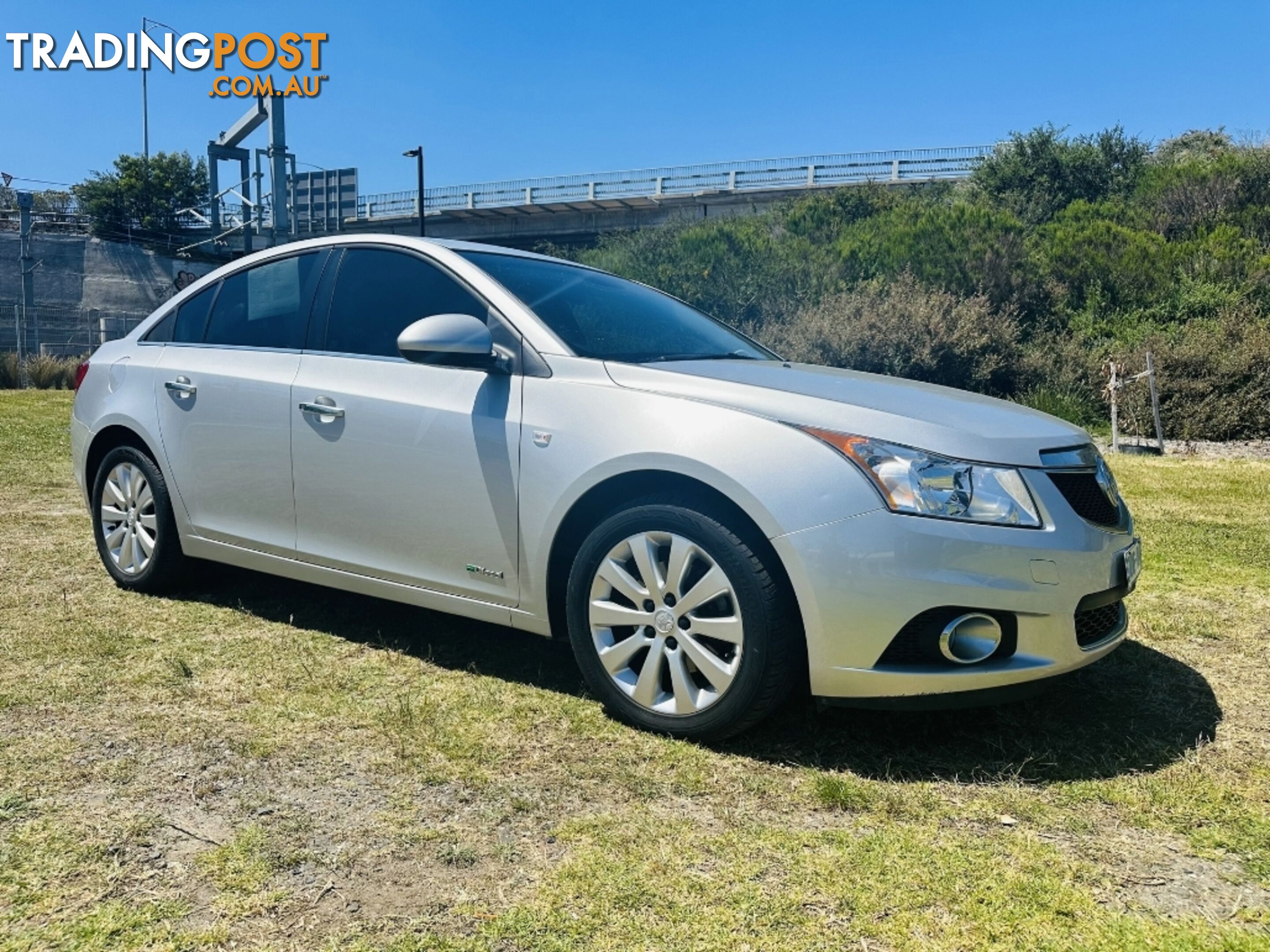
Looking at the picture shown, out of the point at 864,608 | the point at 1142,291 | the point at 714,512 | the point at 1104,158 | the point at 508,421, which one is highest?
the point at 1104,158

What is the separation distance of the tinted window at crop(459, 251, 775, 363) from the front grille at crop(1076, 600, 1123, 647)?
1.63m

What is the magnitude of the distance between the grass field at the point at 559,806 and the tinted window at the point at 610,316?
4.12 ft

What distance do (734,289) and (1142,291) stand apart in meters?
9.89

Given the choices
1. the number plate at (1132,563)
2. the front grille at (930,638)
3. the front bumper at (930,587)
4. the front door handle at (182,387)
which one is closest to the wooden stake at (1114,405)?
the number plate at (1132,563)

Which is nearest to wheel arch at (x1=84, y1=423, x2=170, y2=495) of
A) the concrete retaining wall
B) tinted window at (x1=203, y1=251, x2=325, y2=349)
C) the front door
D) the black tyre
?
the black tyre

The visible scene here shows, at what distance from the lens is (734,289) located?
27.2 metres

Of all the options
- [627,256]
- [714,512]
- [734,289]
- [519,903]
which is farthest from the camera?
[627,256]

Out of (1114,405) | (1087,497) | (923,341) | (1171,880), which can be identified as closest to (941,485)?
(1087,497)

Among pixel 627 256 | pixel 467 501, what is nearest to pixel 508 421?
pixel 467 501

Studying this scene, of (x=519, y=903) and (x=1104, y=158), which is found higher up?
(x=1104, y=158)

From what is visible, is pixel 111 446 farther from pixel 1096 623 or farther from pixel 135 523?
pixel 1096 623

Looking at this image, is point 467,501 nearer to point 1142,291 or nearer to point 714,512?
point 714,512

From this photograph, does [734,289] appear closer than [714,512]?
No

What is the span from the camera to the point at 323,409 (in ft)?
13.2
